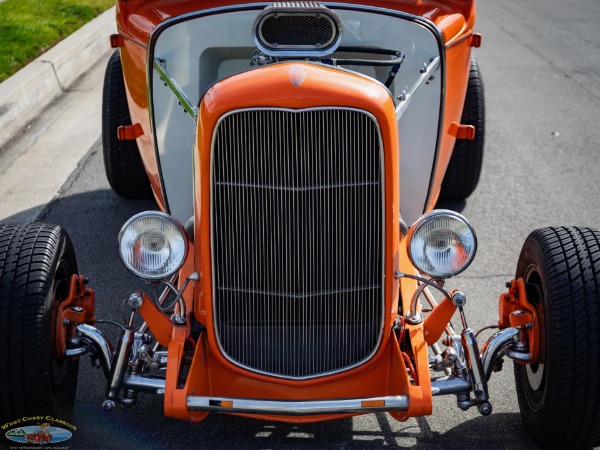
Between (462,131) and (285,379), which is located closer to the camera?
(285,379)

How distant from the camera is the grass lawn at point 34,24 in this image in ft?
27.8

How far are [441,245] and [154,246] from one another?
1.10m

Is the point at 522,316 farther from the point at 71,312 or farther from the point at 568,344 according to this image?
the point at 71,312

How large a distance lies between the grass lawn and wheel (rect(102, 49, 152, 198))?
9.06 ft

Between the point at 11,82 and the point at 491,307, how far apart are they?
494 cm

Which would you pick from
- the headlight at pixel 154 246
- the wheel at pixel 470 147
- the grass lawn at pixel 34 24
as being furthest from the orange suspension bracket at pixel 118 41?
the grass lawn at pixel 34 24

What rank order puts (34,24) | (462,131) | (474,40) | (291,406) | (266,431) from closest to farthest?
(291,406) → (266,431) → (462,131) → (474,40) → (34,24)

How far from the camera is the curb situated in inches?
289

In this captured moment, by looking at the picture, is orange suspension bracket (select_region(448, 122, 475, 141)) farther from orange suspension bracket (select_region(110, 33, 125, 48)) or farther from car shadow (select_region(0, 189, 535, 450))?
orange suspension bracket (select_region(110, 33, 125, 48))

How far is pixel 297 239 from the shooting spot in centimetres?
325

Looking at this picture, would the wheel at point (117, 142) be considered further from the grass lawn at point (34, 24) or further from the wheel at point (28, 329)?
the grass lawn at point (34, 24)

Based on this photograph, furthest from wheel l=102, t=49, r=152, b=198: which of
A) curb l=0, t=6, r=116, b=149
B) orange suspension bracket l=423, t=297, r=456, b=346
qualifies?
orange suspension bracket l=423, t=297, r=456, b=346

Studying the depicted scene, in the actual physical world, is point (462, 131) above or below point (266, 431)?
above

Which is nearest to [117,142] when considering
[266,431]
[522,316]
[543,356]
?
[266,431]
